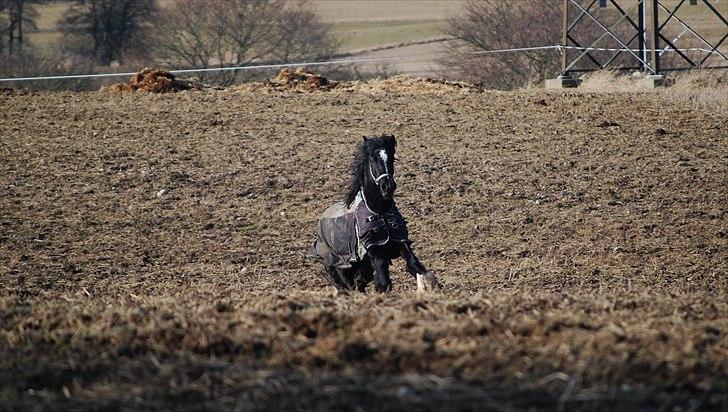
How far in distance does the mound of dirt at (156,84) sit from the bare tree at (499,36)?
13.2 metres

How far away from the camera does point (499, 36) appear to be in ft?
115

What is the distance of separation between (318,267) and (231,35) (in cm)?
2754

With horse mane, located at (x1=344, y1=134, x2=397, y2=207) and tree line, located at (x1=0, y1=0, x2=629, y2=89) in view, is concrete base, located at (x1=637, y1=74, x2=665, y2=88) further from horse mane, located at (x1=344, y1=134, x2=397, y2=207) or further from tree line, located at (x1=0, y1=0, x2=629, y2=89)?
horse mane, located at (x1=344, y1=134, x2=397, y2=207)

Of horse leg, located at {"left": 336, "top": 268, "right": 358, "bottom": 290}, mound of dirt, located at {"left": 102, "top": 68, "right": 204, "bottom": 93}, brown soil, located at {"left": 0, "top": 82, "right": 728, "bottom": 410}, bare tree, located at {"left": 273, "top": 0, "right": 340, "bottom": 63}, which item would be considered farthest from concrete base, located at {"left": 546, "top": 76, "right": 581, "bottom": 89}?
bare tree, located at {"left": 273, "top": 0, "right": 340, "bottom": 63}

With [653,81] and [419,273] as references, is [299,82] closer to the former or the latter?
[653,81]

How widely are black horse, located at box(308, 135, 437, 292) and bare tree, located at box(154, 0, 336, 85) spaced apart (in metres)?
28.2

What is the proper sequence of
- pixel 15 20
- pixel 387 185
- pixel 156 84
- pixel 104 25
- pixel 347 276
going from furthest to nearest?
pixel 15 20 < pixel 104 25 < pixel 156 84 < pixel 347 276 < pixel 387 185

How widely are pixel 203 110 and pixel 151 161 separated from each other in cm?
296

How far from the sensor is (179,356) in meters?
5.01

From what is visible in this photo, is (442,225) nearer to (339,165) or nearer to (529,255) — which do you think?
(529,255)

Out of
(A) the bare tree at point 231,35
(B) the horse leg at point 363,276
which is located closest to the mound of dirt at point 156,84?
(B) the horse leg at point 363,276

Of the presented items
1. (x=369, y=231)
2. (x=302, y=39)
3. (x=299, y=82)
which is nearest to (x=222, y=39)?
(x=302, y=39)

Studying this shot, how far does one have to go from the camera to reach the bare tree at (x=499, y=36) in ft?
104

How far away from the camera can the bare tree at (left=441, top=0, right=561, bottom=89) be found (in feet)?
104
